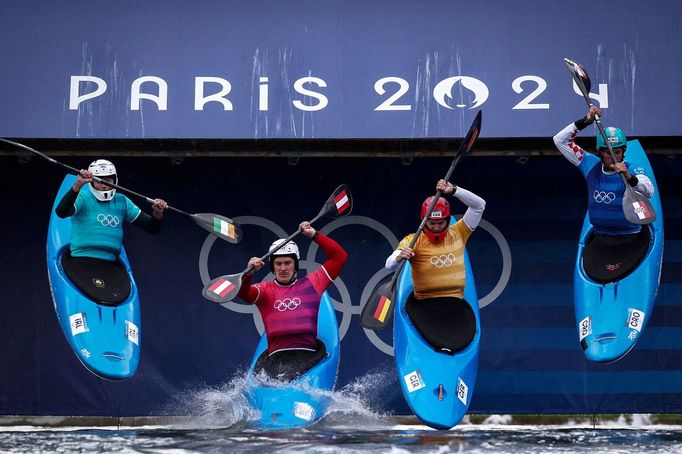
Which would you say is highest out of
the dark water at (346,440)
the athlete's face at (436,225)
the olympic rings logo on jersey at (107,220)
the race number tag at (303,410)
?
the olympic rings logo on jersey at (107,220)

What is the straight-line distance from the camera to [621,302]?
7469 mm

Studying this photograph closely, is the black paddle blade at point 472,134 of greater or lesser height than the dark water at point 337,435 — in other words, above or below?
above

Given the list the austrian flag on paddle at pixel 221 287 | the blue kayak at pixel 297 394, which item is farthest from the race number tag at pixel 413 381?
the austrian flag on paddle at pixel 221 287

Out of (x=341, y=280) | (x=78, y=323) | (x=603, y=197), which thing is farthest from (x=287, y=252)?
(x=603, y=197)

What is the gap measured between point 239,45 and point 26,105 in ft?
4.77

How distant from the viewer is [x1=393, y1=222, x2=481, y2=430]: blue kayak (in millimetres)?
7098

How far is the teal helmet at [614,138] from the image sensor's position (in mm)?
7488

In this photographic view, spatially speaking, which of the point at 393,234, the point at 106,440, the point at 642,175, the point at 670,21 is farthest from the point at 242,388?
the point at 670,21

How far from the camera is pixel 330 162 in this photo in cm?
858

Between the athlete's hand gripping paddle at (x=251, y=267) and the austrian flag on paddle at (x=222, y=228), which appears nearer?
the athlete's hand gripping paddle at (x=251, y=267)

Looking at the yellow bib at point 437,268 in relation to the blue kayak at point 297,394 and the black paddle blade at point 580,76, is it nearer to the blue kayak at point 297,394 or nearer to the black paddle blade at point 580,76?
the blue kayak at point 297,394

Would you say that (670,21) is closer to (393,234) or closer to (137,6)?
(393,234)

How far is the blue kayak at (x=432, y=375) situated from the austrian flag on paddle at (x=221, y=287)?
108 cm

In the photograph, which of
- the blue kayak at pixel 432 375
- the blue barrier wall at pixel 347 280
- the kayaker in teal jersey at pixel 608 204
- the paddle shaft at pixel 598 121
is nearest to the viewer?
the blue kayak at pixel 432 375
